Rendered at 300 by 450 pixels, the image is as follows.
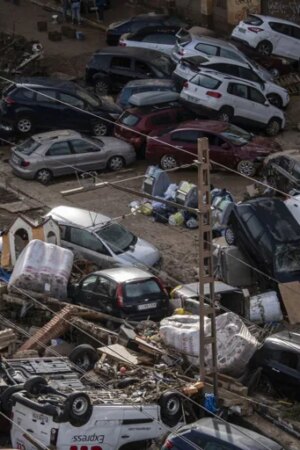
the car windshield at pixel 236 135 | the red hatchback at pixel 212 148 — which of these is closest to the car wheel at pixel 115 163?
the red hatchback at pixel 212 148

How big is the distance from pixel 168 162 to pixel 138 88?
3.87 metres

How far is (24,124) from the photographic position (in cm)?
3847

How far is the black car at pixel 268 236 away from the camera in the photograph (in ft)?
97.1

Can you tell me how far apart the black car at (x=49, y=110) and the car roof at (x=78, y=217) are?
6728 millimetres

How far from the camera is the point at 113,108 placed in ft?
129

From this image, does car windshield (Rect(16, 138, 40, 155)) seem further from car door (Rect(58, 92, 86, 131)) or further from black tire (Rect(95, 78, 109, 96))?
black tire (Rect(95, 78, 109, 96))

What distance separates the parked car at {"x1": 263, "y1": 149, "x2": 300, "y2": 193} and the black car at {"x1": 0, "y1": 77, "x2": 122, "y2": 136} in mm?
5651

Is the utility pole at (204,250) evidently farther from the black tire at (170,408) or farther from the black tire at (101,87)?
the black tire at (101,87)

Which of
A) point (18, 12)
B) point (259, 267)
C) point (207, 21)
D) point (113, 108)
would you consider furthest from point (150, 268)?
point (18, 12)

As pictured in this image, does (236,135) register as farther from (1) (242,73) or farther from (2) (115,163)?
(1) (242,73)

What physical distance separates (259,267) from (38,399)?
25.9ft

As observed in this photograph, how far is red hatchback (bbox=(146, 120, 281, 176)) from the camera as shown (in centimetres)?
3588

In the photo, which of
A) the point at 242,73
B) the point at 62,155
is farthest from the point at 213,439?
the point at 242,73

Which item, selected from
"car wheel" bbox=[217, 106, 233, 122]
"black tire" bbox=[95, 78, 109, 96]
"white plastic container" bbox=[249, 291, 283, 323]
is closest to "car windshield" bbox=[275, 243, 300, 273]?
"white plastic container" bbox=[249, 291, 283, 323]
